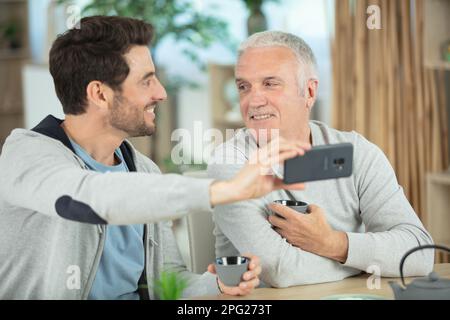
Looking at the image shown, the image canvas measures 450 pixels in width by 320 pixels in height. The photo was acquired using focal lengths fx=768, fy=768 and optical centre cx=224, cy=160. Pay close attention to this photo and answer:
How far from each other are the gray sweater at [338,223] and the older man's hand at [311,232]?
0.02 meters

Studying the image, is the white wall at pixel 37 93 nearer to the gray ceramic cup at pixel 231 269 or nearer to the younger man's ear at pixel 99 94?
the younger man's ear at pixel 99 94

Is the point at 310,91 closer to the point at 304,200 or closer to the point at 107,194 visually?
the point at 304,200

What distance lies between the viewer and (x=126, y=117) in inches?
63.1

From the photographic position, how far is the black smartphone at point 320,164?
1.33 metres

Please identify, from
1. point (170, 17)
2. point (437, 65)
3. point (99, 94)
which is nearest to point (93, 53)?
point (99, 94)

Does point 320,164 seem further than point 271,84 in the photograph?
No

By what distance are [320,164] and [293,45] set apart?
0.56m

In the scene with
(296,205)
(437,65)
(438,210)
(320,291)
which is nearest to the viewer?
(320,291)

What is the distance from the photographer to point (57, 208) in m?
1.32

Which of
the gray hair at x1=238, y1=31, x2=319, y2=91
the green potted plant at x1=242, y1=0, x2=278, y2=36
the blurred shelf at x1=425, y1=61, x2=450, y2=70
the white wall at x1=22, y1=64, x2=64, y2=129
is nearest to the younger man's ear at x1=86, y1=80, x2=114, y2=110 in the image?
the gray hair at x1=238, y1=31, x2=319, y2=91

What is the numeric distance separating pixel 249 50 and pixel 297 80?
155 mm

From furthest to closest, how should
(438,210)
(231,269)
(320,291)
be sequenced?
(438,210) → (320,291) → (231,269)

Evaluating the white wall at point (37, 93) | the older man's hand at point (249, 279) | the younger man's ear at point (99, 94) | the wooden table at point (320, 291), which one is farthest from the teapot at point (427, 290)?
the white wall at point (37, 93)

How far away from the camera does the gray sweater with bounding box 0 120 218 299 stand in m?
1.27
